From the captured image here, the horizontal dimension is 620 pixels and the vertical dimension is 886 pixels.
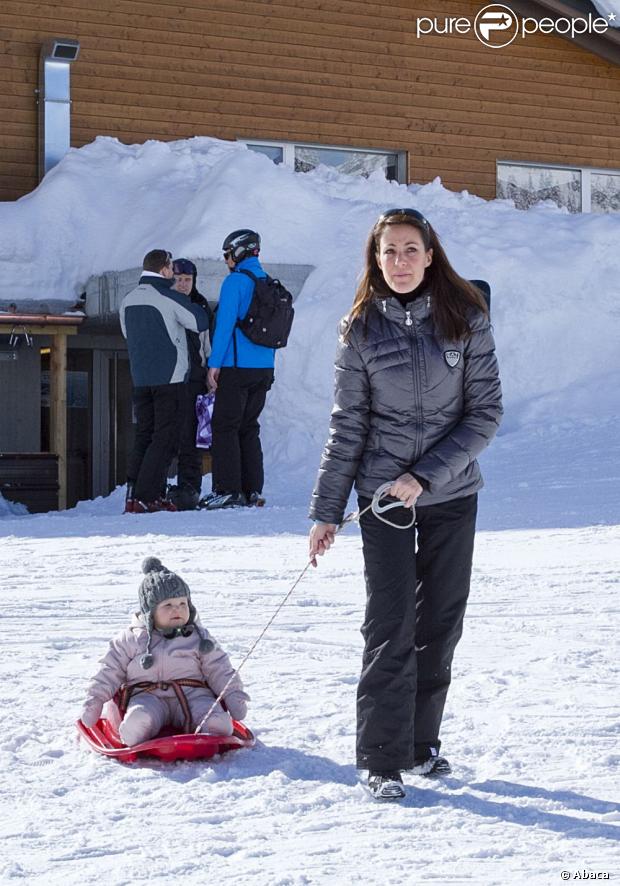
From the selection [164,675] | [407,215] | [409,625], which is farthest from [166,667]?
[407,215]

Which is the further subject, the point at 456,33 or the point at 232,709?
the point at 456,33

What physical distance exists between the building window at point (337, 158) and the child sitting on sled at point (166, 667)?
13.7 meters

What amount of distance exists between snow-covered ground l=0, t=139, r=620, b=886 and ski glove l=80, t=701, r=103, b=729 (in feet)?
0.34

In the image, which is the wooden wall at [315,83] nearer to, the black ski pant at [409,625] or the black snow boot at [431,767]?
the black ski pant at [409,625]

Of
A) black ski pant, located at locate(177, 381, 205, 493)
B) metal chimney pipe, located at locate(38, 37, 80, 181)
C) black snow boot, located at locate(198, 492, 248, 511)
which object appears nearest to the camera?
black snow boot, located at locate(198, 492, 248, 511)

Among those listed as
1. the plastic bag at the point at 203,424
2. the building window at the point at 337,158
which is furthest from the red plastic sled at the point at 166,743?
the building window at the point at 337,158

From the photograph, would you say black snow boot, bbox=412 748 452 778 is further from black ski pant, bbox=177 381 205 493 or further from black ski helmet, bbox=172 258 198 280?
black ski helmet, bbox=172 258 198 280

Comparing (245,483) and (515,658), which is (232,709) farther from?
(245,483)

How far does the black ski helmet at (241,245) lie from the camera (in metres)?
9.74

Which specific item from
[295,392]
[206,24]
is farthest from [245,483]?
[206,24]

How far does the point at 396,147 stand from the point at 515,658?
44.4ft

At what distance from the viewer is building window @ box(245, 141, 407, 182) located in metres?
17.6

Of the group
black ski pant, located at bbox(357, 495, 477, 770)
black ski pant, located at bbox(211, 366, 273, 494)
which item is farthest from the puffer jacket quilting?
black ski pant, located at bbox(211, 366, 273, 494)

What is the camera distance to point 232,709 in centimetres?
423
